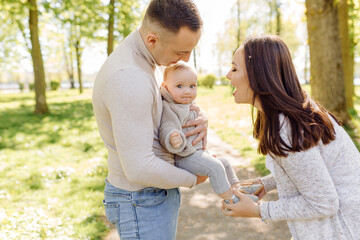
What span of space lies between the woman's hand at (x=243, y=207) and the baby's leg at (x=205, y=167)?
0.37 ft

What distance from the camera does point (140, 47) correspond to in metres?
1.62

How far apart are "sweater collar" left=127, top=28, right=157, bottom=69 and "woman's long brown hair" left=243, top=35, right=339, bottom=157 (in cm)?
57

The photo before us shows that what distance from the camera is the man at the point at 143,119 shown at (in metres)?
1.39

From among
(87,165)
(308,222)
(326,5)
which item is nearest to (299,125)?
(308,222)

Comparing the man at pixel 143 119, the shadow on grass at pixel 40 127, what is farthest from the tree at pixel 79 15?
the man at pixel 143 119

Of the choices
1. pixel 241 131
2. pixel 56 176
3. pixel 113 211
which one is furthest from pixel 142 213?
pixel 241 131

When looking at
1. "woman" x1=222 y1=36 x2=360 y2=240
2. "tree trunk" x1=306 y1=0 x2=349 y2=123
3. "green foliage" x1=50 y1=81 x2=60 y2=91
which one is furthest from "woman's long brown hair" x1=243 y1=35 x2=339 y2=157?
"green foliage" x1=50 y1=81 x2=60 y2=91

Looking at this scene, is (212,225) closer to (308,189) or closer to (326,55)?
(308,189)

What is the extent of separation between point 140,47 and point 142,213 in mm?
931

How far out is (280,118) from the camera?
159cm

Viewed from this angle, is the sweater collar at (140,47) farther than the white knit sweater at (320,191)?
Yes

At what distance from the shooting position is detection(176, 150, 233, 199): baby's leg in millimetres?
1812

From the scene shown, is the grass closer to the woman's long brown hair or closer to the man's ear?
the woman's long brown hair

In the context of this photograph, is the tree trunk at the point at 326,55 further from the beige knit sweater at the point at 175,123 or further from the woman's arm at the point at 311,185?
the woman's arm at the point at 311,185
